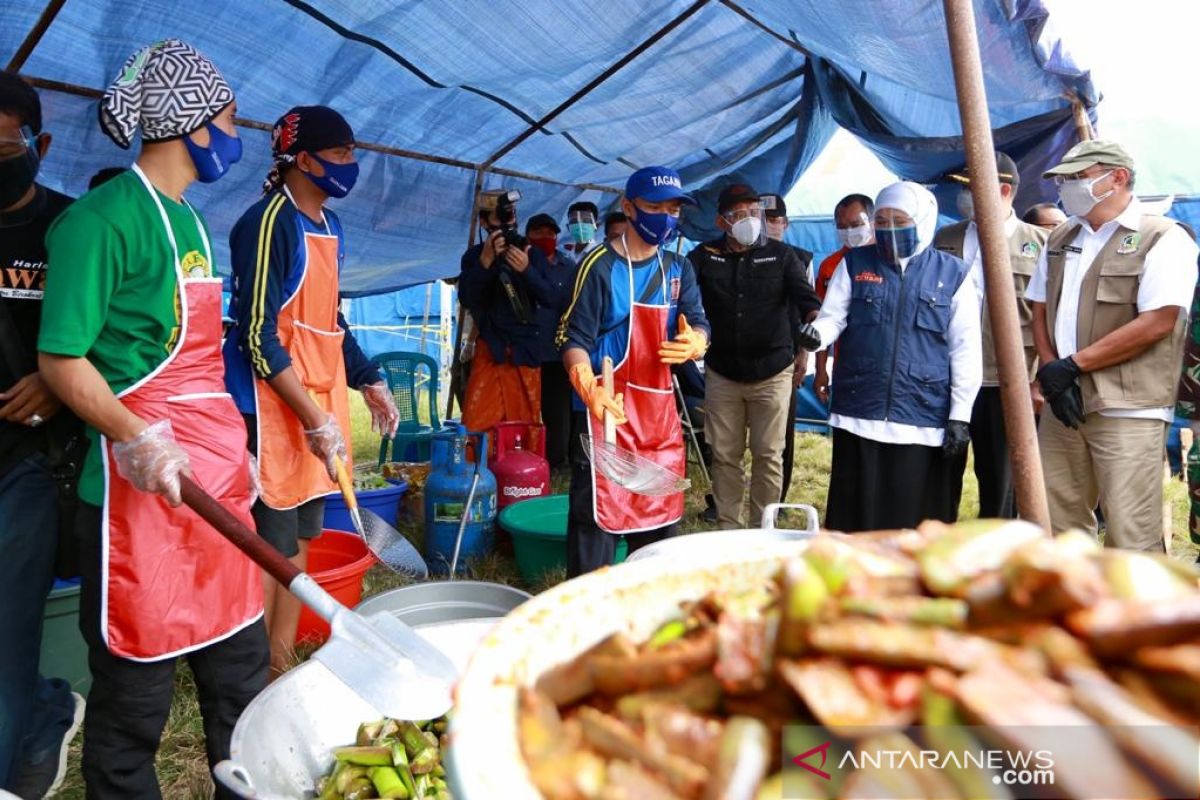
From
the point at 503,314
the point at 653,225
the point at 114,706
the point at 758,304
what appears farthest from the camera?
the point at 503,314

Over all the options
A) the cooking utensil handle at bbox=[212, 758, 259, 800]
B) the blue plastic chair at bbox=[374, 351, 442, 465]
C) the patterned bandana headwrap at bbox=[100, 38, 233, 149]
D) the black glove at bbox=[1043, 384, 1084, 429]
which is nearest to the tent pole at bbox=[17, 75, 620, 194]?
the blue plastic chair at bbox=[374, 351, 442, 465]

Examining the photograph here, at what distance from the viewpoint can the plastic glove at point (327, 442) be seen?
8.32 ft

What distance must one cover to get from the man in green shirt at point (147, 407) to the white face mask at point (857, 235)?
13.3 ft

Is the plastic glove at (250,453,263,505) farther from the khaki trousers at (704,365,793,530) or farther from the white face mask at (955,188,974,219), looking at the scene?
the white face mask at (955,188,974,219)

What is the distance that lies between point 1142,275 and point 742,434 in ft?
7.22

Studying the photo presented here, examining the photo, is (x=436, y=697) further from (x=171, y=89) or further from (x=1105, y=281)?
(x=1105, y=281)

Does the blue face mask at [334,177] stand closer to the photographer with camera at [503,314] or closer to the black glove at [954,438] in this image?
the black glove at [954,438]

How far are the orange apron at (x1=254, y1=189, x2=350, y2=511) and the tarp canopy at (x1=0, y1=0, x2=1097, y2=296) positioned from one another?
157cm

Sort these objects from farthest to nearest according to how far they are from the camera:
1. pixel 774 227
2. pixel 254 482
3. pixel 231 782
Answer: pixel 774 227 → pixel 254 482 → pixel 231 782

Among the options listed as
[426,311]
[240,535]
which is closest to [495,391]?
[240,535]

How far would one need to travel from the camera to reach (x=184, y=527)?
191cm

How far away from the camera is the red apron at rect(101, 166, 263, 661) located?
1811 mm

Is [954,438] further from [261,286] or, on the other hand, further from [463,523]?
[261,286]

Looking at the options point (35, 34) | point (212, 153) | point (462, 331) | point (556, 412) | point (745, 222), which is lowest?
point (556, 412)
